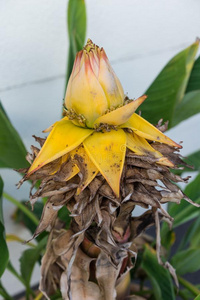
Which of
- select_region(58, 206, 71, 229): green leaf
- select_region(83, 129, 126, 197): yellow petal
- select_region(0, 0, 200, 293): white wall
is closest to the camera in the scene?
select_region(83, 129, 126, 197): yellow petal

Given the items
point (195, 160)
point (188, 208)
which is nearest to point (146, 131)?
point (188, 208)

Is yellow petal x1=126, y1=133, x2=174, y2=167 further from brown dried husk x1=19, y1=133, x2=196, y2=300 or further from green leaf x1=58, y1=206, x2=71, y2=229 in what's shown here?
green leaf x1=58, y1=206, x2=71, y2=229

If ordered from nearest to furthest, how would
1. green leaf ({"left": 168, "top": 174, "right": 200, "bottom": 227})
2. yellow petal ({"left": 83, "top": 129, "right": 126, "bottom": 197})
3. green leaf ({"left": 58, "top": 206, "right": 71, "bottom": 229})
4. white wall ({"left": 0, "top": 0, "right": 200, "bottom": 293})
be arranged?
yellow petal ({"left": 83, "top": 129, "right": 126, "bottom": 197})
green leaf ({"left": 58, "top": 206, "right": 71, "bottom": 229})
green leaf ({"left": 168, "top": 174, "right": 200, "bottom": 227})
white wall ({"left": 0, "top": 0, "right": 200, "bottom": 293})

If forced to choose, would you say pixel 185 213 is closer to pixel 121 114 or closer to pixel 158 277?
pixel 158 277

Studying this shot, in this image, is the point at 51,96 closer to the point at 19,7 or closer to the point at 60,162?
the point at 19,7

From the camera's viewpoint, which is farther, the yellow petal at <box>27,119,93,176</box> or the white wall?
the white wall

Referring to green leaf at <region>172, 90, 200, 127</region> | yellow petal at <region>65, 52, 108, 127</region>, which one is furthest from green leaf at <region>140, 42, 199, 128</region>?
yellow petal at <region>65, 52, 108, 127</region>

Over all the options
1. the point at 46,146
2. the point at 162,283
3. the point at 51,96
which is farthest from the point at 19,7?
the point at 162,283
